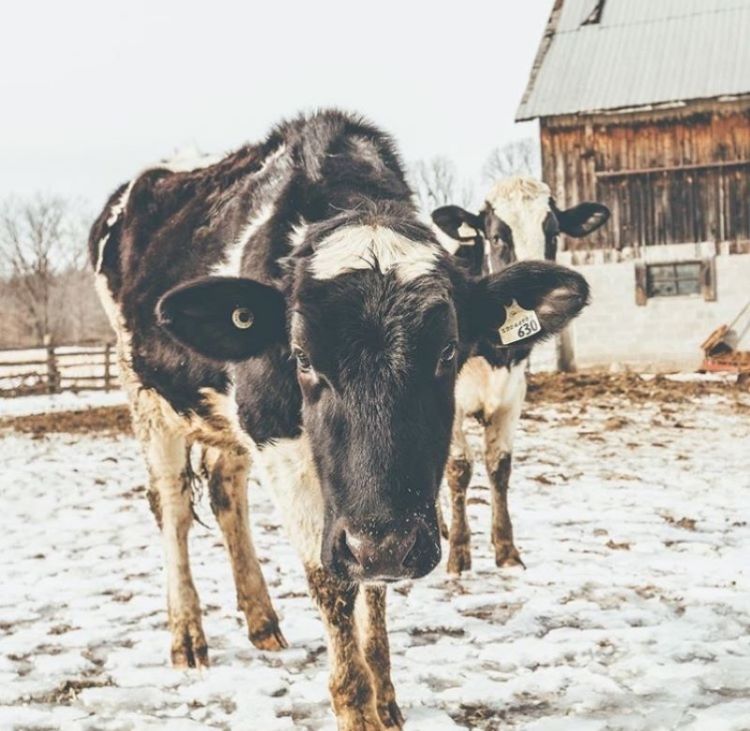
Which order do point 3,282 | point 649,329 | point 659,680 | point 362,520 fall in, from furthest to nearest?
point 3,282, point 649,329, point 659,680, point 362,520

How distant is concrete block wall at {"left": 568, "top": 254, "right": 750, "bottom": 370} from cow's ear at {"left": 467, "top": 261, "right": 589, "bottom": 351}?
17.8 metres

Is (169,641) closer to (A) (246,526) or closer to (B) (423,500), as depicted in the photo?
(A) (246,526)

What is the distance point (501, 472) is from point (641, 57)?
60.9 feet

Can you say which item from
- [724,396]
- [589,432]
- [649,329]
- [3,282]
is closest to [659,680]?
[589,432]

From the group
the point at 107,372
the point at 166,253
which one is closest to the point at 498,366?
the point at 166,253

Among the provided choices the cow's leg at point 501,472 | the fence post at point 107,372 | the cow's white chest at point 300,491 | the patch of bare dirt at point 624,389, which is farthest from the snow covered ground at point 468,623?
the fence post at point 107,372

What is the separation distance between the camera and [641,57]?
21.9 m

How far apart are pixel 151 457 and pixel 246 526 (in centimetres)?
62

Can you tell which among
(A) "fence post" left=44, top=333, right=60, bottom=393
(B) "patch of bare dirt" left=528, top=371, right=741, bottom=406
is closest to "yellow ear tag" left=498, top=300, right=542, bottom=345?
(B) "patch of bare dirt" left=528, top=371, right=741, bottom=406

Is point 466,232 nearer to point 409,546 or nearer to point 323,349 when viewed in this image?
point 323,349

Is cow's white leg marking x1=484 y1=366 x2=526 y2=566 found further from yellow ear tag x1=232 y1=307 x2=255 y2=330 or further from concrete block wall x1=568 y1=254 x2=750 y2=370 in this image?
concrete block wall x1=568 y1=254 x2=750 y2=370

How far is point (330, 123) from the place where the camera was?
409 cm

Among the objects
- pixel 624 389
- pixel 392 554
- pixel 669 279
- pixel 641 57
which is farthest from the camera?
pixel 641 57

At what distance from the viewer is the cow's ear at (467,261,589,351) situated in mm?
3336
